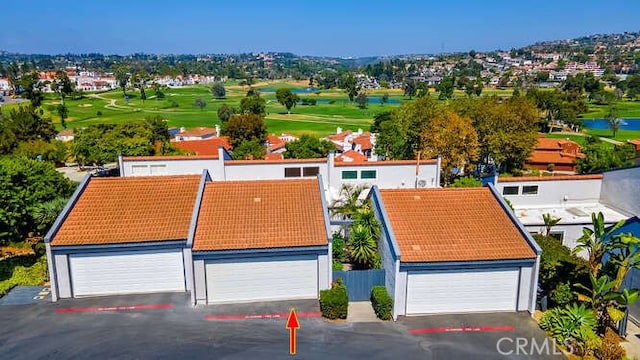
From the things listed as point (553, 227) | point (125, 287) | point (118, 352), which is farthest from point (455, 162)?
point (118, 352)

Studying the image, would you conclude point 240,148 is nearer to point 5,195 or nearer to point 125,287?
point 5,195

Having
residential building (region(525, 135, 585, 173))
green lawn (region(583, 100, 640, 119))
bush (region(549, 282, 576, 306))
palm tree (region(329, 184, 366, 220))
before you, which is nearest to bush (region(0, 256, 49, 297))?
palm tree (region(329, 184, 366, 220))

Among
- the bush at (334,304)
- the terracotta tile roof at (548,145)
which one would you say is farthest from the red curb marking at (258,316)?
the terracotta tile roof at (548,145)

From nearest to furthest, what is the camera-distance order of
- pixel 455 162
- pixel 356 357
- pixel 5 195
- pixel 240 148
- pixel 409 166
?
pixel 356 357, pixel 5 195, pixel 409 166, pixel 455 162, pixel 240 148

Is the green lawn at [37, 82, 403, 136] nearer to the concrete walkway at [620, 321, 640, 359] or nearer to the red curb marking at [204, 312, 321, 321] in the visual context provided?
the red curb marking at [204, 312, 321, 321]

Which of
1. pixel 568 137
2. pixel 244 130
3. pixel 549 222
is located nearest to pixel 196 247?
pixel 549 222

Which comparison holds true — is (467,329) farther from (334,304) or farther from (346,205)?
(346,205)

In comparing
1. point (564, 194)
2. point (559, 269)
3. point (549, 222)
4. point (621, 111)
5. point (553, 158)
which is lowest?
point (621, 111)
